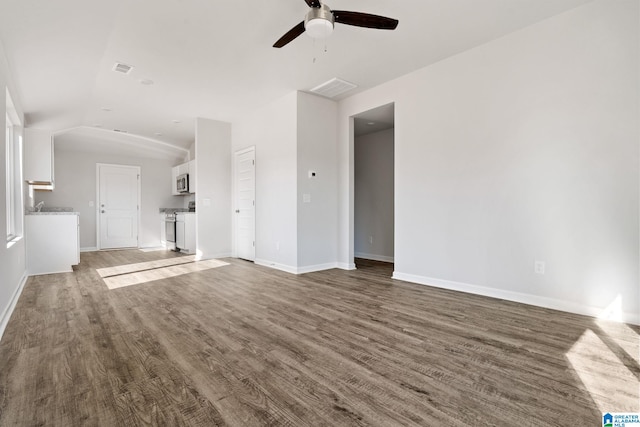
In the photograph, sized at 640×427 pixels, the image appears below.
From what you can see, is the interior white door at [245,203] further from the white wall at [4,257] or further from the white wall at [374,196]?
the white wall at [4,257]

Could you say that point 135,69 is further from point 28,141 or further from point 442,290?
point 442,290

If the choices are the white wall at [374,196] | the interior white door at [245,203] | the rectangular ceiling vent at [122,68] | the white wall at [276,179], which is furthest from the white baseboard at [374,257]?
the rectangular ceiling vent at [122,68]

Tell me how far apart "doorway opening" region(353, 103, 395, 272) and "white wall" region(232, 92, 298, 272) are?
1401 millimetres

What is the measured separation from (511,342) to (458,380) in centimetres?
79

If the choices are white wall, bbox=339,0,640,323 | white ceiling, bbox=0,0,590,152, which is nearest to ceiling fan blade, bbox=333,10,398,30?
white ceiling, bbox=0,0,590,152

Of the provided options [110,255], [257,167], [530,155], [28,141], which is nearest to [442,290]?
[530,155]

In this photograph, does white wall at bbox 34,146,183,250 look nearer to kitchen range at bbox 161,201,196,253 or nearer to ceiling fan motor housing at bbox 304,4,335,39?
kitchen range at bbox 161,201,196,253

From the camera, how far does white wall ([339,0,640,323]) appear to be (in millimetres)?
2695

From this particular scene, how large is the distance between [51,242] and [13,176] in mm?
1306

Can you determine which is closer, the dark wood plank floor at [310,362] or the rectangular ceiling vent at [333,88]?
the dark wood plank floor at [310,362]

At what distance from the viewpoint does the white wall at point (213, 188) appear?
20.1 feet

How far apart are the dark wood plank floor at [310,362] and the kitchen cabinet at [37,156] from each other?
2501 mm

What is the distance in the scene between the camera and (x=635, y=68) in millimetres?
2605

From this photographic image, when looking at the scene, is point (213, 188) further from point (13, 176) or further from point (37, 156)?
point (13, 176)
